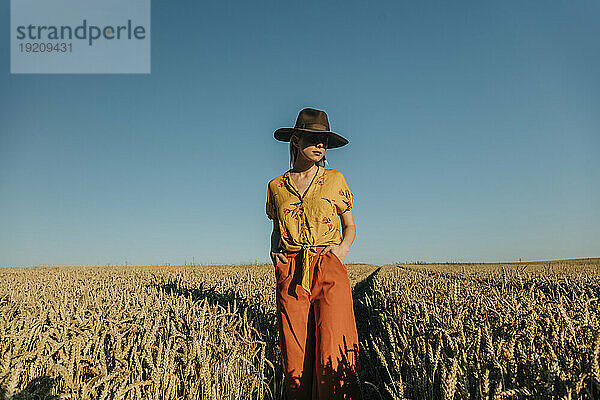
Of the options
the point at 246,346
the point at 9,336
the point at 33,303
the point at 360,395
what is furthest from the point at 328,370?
the point at 33,303

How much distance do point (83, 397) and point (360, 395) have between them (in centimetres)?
167

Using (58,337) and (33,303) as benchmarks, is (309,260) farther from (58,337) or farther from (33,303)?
(33,303)

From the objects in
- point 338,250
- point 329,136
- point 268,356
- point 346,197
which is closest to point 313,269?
point 338,250

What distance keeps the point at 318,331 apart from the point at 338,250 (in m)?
0.60

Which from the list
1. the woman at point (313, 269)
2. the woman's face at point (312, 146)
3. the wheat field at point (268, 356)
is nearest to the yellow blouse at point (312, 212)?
the woman at point (313, 269)

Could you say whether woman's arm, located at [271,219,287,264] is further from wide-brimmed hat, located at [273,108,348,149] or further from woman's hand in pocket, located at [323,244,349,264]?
wide-brimmed hat, located at [273,108,348,149]

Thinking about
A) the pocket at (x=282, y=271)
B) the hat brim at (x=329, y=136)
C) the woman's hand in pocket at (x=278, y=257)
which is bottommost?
the pocket at (x=282, y=271)

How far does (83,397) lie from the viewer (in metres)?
2.01

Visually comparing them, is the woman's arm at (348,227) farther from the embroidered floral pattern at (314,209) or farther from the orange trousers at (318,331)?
the orange trousers at (318,331)

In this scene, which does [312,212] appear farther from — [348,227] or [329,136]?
[329,136]

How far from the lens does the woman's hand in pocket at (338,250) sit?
313 cm

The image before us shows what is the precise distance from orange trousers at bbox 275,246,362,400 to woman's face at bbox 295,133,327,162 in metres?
0.69

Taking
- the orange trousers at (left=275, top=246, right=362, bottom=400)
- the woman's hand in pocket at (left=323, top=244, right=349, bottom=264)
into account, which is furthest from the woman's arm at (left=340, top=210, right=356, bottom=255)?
the orange trousers at (left=275, top=246, right=362, bottom=400)

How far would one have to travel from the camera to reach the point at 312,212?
3.16 metres
